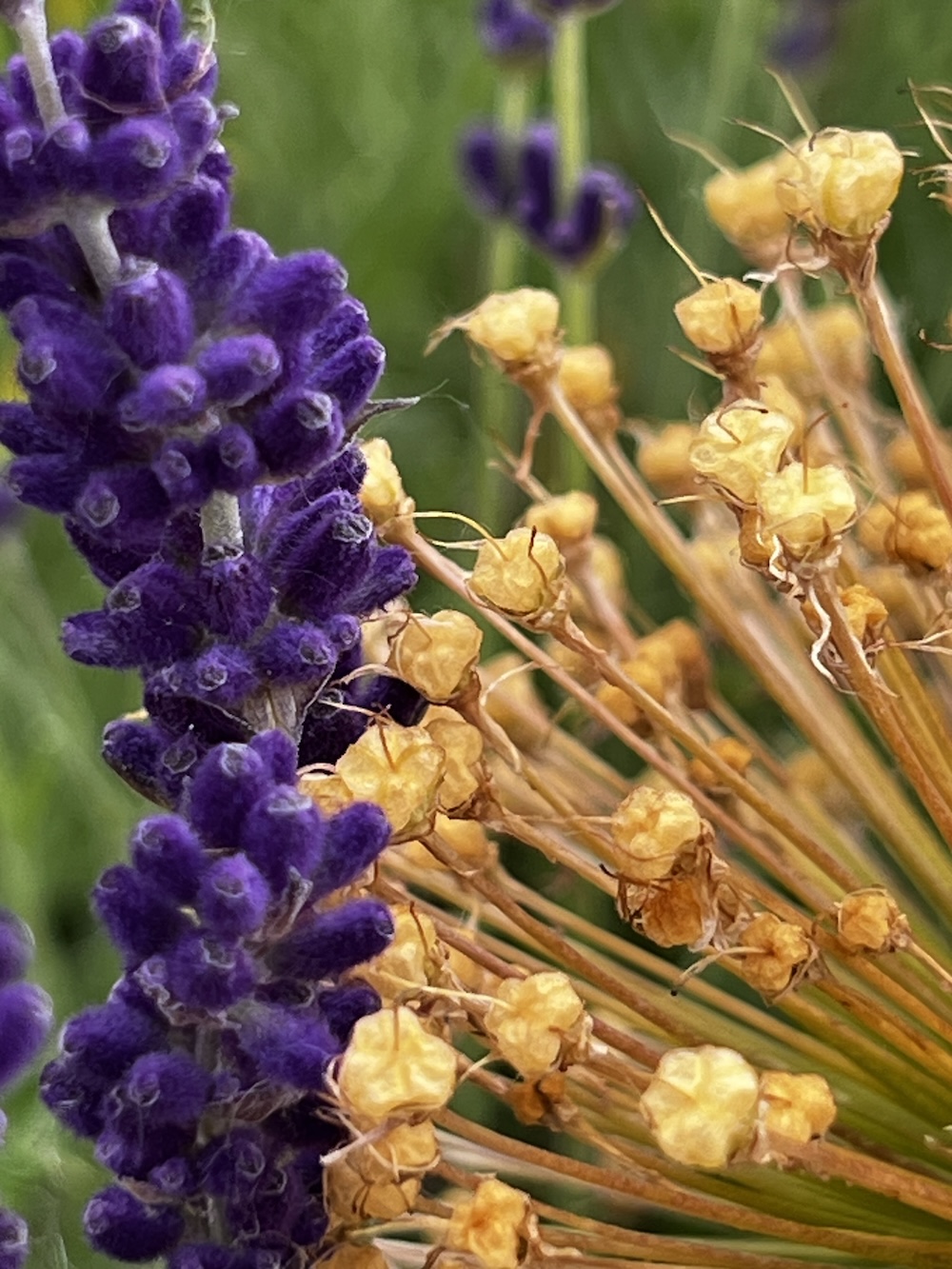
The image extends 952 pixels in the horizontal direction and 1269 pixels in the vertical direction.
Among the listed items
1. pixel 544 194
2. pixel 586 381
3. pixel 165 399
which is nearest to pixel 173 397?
pixel 165 399

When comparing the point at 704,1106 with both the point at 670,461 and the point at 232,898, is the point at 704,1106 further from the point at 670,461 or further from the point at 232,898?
the point at 670,461

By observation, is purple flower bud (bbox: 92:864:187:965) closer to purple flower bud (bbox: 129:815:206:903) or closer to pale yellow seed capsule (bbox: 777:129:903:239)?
purple flower bud (bbox: 129:815:206:903)

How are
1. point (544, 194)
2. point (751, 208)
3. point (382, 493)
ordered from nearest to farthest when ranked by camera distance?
1. point (382, 493)
2. point (751, 208)
3. point (544, 194)

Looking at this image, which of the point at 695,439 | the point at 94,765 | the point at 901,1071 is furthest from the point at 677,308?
the point at 94,765

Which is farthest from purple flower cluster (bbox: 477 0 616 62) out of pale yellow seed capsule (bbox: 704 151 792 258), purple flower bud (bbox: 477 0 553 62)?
pale yellow seed capsule (bbox: 704 151 792 258)

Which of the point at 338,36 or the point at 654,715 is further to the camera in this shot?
the point at 338,36

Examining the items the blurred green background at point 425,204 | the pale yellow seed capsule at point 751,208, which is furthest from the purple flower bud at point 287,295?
the blurred green background at point 425,204

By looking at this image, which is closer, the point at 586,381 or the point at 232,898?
the point at 232,898

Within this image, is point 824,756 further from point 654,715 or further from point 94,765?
point 94,765
